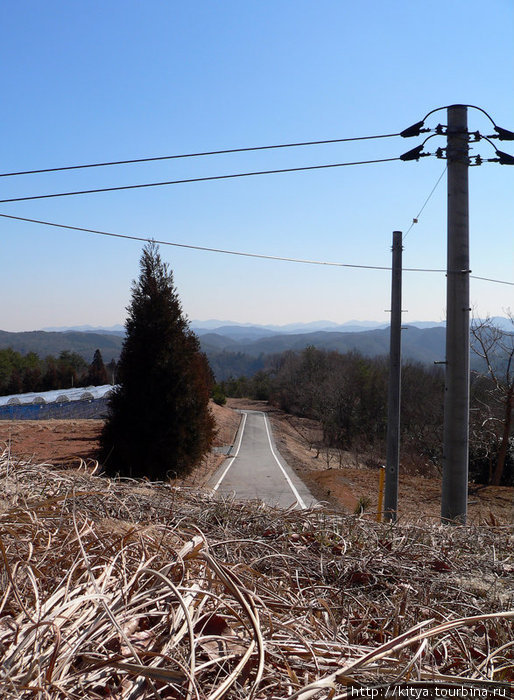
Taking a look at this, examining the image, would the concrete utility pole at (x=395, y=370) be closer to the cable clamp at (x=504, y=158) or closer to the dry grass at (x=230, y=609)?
the cable clamp at (x=504, y=158)

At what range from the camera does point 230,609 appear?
59.7 inches

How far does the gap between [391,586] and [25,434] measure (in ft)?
83.3

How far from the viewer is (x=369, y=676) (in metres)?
1.35

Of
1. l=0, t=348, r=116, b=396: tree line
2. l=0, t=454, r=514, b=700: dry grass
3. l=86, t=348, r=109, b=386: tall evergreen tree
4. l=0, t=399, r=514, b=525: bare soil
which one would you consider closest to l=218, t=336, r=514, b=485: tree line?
l=0, t=399, r=514, b=525: bare soil

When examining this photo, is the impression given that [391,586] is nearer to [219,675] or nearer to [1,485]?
[219,675]

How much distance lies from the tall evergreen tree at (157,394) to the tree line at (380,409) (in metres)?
9.67

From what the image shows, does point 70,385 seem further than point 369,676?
Yes

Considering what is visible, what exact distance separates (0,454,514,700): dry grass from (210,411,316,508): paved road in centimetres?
667

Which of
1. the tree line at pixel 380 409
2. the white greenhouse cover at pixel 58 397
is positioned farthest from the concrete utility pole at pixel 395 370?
the white greenhouse cover at pixel 58 397

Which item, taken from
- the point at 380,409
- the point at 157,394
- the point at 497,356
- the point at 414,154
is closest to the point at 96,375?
the point at 380,409

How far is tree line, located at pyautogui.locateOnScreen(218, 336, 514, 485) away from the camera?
2242 cm

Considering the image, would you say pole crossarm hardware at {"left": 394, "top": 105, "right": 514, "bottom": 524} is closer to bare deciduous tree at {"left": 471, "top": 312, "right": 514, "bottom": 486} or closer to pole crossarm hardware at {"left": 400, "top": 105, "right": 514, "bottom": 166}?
pole crossarm hardware at {"left": 400, "top": 105, "right": 514, "bottom": 166}

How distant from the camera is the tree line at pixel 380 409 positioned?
22.4 meters

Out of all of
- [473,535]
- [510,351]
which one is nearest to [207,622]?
[473,535]
